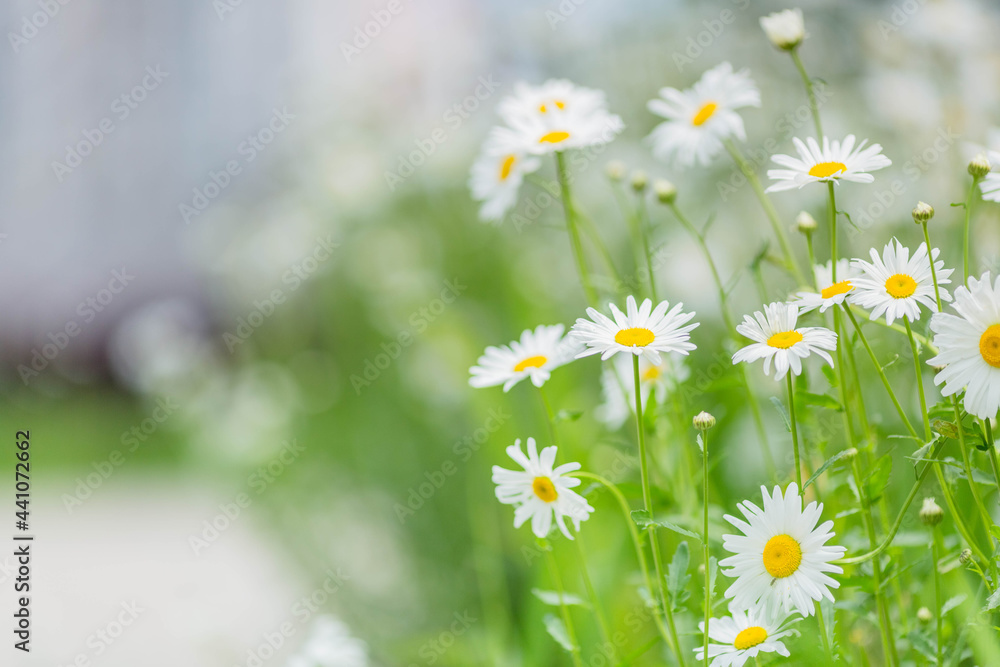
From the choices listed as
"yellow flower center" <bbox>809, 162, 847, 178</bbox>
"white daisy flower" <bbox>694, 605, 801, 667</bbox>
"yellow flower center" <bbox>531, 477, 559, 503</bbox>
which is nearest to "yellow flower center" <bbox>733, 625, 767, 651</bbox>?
"white daisy flower" <bbox>694, 605, 801, 667</bbox>

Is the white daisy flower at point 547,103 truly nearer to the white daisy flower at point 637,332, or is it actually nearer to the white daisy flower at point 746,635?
the white daisy flower at point 637,332

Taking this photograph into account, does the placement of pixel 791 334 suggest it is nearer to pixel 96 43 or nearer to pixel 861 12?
pixel 861 12

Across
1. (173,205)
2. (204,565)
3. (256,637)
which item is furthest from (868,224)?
(173,205)

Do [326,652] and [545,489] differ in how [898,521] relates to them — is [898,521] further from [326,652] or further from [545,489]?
[326,652]

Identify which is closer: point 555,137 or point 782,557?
point 782,557

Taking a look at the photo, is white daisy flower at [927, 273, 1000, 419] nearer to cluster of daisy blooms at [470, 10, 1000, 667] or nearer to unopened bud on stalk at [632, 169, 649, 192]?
cluster of daisy blooms at [470, 10, 1000, 667]

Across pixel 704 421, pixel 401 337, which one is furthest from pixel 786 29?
pixel 401 337

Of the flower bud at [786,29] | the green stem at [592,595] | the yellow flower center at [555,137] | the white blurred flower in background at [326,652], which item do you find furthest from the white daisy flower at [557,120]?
the white blurred flower in background at [326,652]
